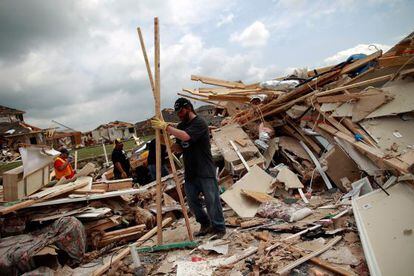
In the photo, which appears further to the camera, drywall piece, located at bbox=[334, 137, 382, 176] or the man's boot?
drywall piece, located at bbox=[334, 137, 382, 176]

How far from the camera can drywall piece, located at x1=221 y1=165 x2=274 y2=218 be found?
4.78 metres

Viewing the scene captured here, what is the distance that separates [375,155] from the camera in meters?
4.18

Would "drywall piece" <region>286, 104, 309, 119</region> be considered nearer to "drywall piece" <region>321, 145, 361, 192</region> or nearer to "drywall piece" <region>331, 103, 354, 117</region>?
"drywall piece" <region>331, 103, 354, 117</region>

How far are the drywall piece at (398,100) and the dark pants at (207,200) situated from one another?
10.5 feet

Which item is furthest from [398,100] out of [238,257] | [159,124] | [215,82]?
[215,82]

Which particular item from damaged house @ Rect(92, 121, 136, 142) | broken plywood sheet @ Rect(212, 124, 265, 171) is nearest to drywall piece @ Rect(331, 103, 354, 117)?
broken plywood sheet @ Rect(212, 124, 265, 171)

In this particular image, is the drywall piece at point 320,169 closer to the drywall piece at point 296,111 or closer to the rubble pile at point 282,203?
the rubble pile at point 282,203

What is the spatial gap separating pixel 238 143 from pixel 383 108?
3.00m

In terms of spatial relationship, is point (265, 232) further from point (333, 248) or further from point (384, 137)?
point (384, 137)

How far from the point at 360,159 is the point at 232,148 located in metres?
2.70

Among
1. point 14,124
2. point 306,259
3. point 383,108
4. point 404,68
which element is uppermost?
point 14,124

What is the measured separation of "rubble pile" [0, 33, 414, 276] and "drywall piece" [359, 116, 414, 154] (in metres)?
0.02

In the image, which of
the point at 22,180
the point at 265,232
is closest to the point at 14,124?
the point at 22,180

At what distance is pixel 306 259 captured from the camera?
9.22 ft
